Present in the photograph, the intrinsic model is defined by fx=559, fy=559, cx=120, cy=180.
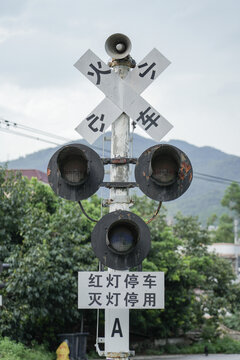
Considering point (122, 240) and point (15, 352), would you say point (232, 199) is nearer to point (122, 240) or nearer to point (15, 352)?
point (15, 352)

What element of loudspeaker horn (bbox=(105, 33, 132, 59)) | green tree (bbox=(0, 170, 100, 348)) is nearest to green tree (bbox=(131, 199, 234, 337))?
green tree (bbox=(0, 170, 100, 348))

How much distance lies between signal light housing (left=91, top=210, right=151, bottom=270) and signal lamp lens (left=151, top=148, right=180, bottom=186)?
351 mm

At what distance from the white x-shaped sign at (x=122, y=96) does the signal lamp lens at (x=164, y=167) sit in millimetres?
619

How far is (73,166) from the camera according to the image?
14.2ft

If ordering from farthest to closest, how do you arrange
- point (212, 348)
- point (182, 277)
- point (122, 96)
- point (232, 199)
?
point (232, 199) → point (212, 348) → point (182, 277) → point (122, 96)

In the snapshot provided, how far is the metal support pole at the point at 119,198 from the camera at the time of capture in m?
4.51

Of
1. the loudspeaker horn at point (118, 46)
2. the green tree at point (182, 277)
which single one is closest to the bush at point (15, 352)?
the green tree at point (182, 277)

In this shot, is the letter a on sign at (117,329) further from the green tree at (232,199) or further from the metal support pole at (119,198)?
the green tree at (232,199)

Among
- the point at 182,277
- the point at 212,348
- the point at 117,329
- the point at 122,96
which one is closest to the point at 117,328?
the point at 117,329

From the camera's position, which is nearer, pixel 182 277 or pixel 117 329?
pixel 117 329

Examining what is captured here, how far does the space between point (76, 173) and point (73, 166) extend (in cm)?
6

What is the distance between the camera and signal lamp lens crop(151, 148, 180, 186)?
13.6ft

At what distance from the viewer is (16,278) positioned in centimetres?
1767

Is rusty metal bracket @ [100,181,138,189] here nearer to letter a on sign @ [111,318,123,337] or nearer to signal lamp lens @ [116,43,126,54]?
letter a on sign @ [111,318,123,337]
